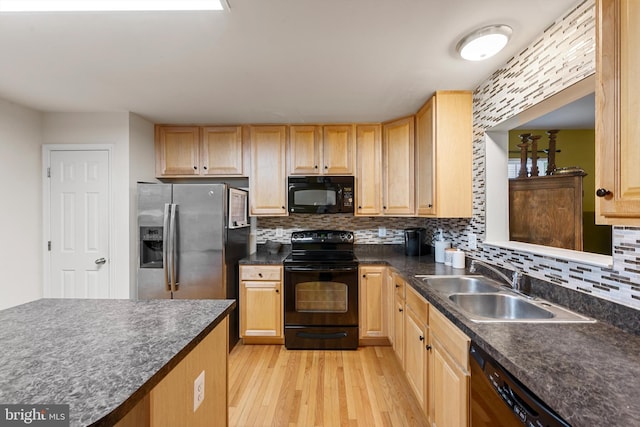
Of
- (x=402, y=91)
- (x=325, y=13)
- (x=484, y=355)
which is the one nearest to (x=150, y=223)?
(x=325, y=13)

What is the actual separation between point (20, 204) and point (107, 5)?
89.2 inches

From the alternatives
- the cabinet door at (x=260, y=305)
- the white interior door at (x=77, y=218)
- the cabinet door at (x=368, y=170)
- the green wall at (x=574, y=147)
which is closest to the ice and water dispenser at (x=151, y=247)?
the white interior door at (x=77, y=218)

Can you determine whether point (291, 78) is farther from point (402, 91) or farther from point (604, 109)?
point (604, 109)

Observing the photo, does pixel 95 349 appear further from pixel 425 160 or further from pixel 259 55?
pixel 425 160

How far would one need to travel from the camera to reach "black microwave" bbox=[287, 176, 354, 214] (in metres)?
2.95

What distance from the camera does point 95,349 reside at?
2.83 feet

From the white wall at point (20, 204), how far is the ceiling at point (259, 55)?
194 millimetres

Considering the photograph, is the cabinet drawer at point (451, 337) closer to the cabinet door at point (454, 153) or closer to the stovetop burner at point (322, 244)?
the cabinet door at point (454, 153)

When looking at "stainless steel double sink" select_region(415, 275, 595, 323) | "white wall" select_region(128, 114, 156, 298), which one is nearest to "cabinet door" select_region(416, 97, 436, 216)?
"stainless steel double sink" select_region(415, 275, 595, 323)

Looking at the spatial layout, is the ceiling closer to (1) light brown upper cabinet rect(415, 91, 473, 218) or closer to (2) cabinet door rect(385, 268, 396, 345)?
(1) light brown upper cabinet rect(415, 91, 473, 218)

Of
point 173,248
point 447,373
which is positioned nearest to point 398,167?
point 447,373

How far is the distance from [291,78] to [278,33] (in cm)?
50

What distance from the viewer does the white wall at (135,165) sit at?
263cm

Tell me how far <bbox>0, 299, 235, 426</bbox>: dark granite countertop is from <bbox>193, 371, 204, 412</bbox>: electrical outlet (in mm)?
163
